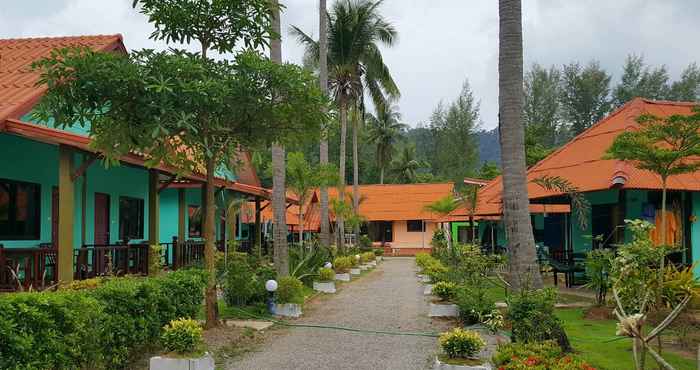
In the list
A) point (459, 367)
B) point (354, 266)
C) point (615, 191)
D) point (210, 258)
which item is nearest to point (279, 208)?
point (210, 258)

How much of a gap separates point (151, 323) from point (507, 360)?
3.95 metres

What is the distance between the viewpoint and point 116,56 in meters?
8.03

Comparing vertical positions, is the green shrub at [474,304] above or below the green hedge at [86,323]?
below

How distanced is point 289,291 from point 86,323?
6331mm

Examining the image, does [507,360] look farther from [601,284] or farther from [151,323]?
[601,284]

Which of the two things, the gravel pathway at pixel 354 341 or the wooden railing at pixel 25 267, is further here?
the wooden railing at pixel 25 267

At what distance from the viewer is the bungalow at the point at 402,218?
141 feet

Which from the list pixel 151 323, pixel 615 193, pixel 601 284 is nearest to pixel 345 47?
pixel 615 193

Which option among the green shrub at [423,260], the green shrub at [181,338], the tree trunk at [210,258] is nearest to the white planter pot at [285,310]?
the tree trunk at [210,258]

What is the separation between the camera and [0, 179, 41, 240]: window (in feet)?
40.3

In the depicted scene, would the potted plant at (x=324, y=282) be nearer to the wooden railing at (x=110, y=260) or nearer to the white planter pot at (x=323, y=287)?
the white planter pot at (x=323, y=287)

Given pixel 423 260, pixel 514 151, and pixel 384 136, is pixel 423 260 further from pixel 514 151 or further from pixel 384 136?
pixel 384 136

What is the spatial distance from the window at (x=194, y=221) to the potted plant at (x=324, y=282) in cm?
744

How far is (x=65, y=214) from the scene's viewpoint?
10664mm
